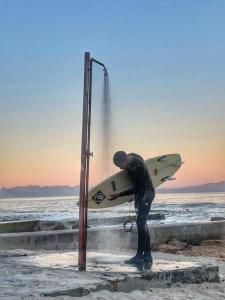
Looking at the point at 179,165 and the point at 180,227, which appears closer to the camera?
the point at 179,165

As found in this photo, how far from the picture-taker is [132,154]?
7.91 metres

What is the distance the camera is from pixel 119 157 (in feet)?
25.5

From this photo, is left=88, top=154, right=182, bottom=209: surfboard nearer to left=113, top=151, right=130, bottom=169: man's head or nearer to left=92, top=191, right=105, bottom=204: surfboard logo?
left=92, top=191, right=105, bottom=204: surfboard logo

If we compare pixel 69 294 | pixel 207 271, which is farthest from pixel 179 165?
pixel 69 294

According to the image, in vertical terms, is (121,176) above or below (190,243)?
above

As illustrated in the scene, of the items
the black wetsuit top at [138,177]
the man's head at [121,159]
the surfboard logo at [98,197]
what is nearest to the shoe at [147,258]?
the black wetsuit top at [138,177]

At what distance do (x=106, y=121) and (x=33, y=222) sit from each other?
11.7 metres

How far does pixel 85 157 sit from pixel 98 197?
2.55 metres

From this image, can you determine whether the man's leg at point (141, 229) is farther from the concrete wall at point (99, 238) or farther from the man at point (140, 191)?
the concrete wall at point (99, 238)

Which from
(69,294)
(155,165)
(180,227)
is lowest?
(69,294)

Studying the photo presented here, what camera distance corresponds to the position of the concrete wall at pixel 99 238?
1218 centimetres

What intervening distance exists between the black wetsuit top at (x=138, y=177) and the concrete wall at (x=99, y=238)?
Answer: 15.5 ft

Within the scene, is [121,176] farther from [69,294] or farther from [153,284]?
[69,294]

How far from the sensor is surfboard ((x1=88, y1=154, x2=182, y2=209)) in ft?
29.6
